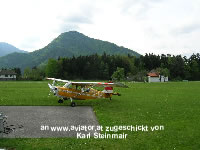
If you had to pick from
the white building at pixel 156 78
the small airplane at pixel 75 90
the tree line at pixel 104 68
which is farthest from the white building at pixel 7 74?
the small airplane at pixel 75 90

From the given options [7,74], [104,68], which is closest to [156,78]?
[104,68]

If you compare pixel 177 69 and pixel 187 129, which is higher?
pixel 177 69

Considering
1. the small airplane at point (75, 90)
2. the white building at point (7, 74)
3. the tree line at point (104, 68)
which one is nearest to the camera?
the small airplane at point (75, 90)

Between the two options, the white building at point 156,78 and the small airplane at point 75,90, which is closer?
the small airplane at point 75,90

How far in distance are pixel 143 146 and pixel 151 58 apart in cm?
12187

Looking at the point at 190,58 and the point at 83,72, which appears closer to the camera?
the point at 83,72

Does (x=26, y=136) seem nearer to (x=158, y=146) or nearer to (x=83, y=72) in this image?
(x=158, y=146)

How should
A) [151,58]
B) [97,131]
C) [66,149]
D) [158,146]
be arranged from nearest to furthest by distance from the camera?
1. [66,149]
2. [158,146]
3. [97,131]
4. [151,58]

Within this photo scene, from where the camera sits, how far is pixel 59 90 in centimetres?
1844

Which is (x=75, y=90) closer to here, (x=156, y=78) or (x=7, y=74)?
(x=156, y=78)

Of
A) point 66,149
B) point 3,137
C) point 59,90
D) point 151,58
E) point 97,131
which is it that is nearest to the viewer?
point 66,149

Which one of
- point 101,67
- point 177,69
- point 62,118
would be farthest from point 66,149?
point 177,69

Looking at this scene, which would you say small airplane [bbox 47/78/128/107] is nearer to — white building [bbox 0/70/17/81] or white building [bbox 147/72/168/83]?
white building [bbox 147/72/168/83]

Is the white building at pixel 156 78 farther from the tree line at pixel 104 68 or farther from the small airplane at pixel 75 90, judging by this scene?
the small airplane at pixel 75 90
